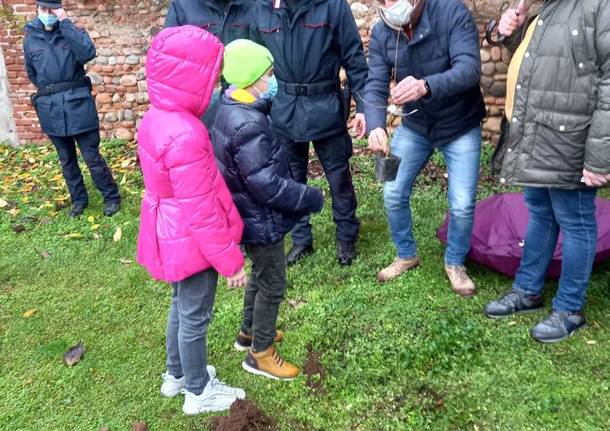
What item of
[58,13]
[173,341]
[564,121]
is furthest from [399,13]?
[58,13]

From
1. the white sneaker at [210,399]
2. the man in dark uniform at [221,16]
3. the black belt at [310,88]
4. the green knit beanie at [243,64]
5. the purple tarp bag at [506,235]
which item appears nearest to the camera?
the green knit beanie at [243,64]

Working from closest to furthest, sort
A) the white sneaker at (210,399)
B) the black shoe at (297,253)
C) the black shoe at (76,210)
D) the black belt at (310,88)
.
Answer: the white sneaker at (210,399), the black belt at (310,88), the black shoe at (297,253), the black shoe at (76,210)

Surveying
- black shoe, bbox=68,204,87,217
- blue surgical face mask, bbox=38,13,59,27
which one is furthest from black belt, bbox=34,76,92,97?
black shoe, bbox=68,204,87,217

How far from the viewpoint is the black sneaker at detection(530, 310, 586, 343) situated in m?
3.21

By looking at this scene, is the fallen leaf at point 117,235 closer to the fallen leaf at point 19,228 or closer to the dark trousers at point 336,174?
the fallen leaf at point 19,228

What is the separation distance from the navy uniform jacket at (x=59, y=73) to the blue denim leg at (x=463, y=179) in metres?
3.46

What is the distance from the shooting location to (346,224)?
428cm

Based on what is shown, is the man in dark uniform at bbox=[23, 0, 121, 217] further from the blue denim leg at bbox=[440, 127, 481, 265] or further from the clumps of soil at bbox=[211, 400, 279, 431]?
the blue denim leg at bbox=[440, 127, 481, 265]

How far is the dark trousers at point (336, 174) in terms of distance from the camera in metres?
4.10

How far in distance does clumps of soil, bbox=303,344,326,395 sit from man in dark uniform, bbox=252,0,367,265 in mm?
1240

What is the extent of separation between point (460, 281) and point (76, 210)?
377cm

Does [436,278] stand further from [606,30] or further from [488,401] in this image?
[606,30]

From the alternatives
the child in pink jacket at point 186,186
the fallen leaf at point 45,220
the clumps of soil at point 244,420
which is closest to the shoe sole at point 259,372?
the clumps of soil at point 244,420

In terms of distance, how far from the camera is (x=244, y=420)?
2801mm
